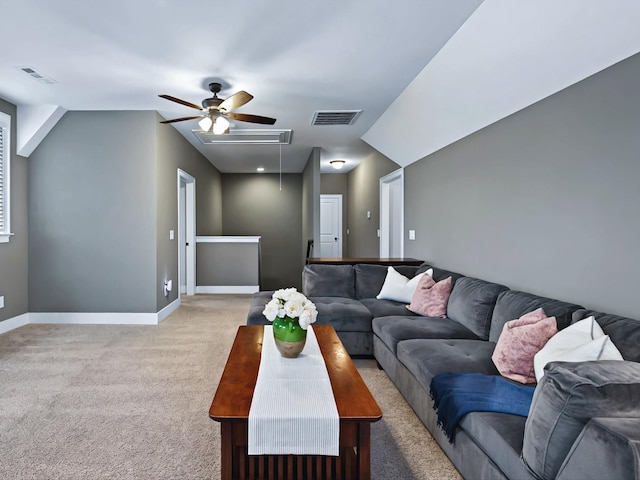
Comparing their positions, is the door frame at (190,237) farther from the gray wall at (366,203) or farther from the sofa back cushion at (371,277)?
the sofa back cushion at (371,277)

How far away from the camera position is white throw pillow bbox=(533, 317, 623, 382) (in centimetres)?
160

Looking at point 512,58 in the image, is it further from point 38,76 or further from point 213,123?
point 38,76

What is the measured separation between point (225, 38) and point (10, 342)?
3.63 meters

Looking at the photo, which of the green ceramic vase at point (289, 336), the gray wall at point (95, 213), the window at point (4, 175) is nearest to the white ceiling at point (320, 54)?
the window at point (4, 175)

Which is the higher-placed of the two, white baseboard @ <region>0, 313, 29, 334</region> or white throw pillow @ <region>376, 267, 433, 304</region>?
white throw pillow @ <region>376, 267, 433, 304</region>

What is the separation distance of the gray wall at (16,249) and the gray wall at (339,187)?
595 cm

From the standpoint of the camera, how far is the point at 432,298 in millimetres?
3523

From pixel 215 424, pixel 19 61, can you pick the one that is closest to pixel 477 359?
pixel 215 424

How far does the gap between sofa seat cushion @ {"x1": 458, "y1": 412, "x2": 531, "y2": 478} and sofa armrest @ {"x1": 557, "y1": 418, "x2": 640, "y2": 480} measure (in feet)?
0.68

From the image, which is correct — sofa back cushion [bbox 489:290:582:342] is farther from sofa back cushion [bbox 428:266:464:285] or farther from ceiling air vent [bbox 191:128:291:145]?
ceiling air vent [bbox 191:128:291:145]

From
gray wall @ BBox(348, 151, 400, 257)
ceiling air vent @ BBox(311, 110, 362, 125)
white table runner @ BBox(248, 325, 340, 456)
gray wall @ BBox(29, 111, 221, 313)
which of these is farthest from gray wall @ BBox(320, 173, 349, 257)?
white table runner @ BBox(248, 325, 340, 456)

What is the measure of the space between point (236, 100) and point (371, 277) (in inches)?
88.4

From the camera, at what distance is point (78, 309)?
4.90 metres

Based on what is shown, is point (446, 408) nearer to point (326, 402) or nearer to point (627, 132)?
point (326, 402)
